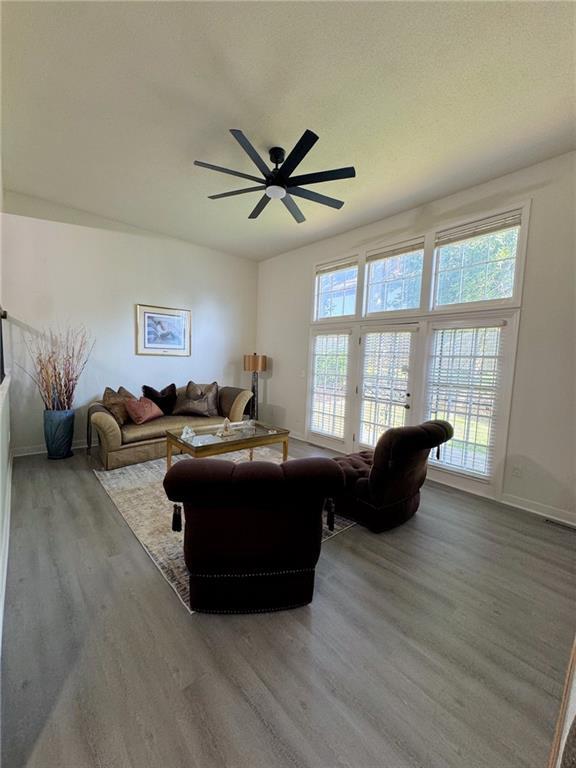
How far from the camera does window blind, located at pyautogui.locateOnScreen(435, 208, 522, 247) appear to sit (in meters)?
3.05

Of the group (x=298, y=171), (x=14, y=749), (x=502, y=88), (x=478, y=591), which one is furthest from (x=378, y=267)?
(x=14, y=749)

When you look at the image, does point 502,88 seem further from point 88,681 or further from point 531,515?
point 88,681

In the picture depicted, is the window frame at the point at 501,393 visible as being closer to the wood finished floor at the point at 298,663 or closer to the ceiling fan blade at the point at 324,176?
the wood finished floor at the point at 298,663

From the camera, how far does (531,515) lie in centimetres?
291

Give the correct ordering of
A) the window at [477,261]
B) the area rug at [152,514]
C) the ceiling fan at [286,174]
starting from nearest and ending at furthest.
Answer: the area rug at [152,514] < the ceiling fan at [286,174] < the window at [477,261]

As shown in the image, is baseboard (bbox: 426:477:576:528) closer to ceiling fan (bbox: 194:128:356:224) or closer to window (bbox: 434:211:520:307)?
window (bbox: 434:211:520:307)

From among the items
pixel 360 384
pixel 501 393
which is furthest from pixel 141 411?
pixel 501 393

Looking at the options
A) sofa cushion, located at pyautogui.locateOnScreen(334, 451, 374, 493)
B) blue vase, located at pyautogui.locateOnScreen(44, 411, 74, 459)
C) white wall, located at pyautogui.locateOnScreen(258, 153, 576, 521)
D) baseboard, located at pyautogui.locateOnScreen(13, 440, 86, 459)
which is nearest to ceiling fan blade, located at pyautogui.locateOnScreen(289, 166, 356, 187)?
white wall, located at pyautogui.locateOnScreen(258, 153, 576, 521)

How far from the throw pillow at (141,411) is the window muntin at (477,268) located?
385cm

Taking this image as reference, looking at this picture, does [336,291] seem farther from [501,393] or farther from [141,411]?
[141,411]

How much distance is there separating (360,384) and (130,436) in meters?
3.07

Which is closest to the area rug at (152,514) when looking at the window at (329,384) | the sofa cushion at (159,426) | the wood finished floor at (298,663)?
the wood finished floor at (298,663)

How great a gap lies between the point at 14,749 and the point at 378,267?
4790 mm

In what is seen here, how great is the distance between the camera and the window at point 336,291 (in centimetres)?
454
